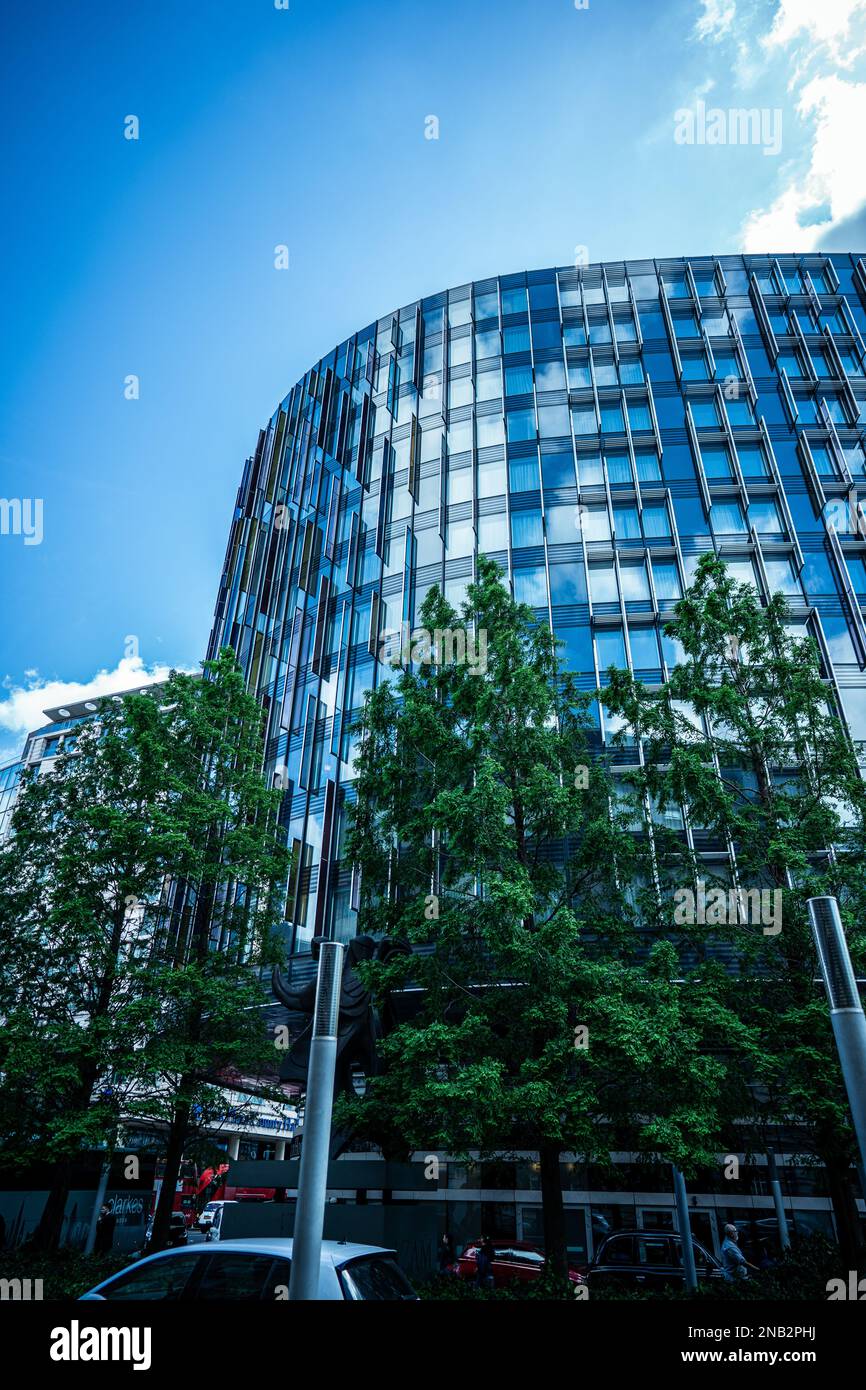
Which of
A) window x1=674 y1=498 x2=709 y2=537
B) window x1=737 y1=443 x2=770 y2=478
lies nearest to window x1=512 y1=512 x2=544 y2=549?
window x1=674 y1=498 x2=709 y2=537

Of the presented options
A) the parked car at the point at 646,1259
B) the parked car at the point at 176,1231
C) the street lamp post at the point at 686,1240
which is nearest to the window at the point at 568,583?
the street lamp post at the point at 686,1240

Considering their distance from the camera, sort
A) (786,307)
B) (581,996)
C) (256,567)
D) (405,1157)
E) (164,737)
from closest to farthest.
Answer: (581,996) → (405,1157) → (164,737) → (786,307) → (256,567)

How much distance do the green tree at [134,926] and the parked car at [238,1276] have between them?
747 cm

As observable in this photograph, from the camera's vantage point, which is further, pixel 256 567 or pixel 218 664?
pixel 256 567

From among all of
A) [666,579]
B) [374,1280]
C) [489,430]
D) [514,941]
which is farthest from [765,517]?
[374,1280]

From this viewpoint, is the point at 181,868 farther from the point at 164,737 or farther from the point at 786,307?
the point at 786,307

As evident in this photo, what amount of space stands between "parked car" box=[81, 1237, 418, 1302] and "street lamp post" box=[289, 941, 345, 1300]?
0.33 m

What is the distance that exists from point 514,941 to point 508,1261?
11.2m

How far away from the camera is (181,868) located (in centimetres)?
1596

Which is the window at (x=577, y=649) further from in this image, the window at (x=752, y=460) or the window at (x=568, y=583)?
the window at (x=752, y=460)

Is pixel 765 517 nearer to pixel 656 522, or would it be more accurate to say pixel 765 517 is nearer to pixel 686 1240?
pixel 656 522

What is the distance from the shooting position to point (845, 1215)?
35.9 ft

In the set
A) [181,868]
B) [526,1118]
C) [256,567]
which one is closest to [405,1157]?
[526,1118]
